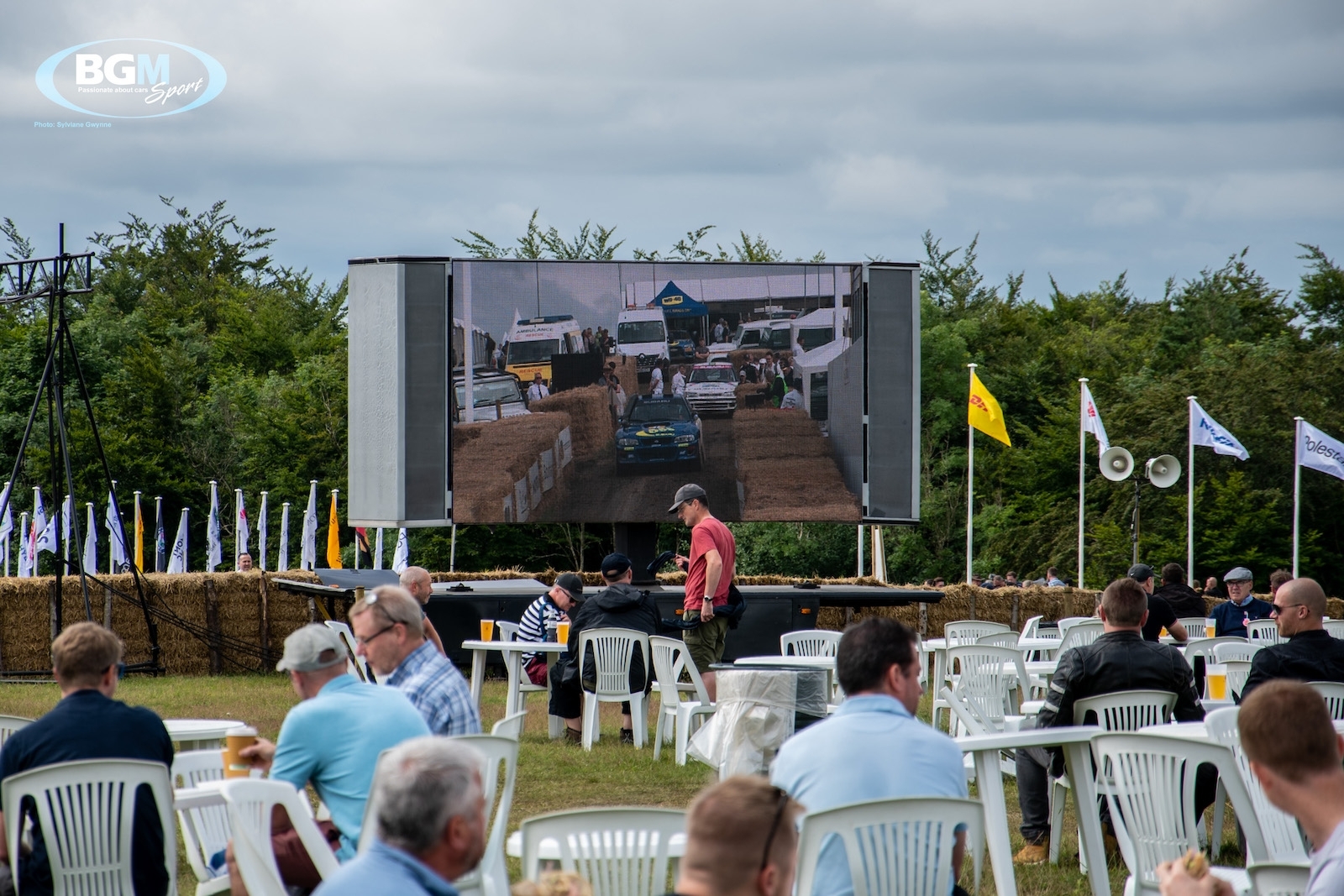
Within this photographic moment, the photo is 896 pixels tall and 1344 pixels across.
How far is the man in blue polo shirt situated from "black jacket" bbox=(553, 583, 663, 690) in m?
6.15

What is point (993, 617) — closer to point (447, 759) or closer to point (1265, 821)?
point (1265, 821)

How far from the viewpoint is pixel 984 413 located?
23.5 m

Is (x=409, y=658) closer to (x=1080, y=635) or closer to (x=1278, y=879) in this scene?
(x=1278, y=879)

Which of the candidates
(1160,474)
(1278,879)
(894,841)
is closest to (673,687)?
(894,841)

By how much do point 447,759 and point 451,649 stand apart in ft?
42.7

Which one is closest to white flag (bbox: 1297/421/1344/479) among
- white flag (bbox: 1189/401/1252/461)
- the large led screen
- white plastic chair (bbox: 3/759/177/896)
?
white flag (bbox: 1189/401/1252/461)

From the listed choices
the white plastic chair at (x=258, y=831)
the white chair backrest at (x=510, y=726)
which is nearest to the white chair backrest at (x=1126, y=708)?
the white chair backrest at (x=510, y=726)

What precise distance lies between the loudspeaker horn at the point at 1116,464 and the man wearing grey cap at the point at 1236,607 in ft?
25.6

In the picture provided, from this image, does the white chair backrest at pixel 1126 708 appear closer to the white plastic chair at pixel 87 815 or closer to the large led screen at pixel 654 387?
the white plastic chair at pixel 87 815

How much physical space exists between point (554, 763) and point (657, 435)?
24.2 ft

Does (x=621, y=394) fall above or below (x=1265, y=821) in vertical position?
above

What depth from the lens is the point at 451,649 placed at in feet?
49.8

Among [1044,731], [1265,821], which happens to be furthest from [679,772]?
[1265,821]

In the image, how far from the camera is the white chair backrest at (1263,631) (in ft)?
37.1
